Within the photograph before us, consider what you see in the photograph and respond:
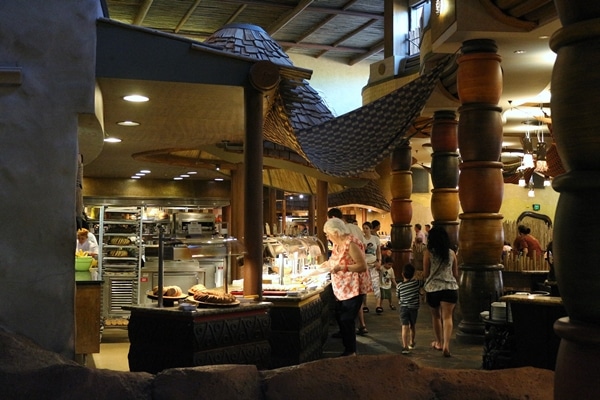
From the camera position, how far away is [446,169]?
11.5 metres

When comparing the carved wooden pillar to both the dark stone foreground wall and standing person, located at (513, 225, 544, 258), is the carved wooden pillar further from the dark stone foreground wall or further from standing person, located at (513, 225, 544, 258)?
standing person, located at (513, 225, 544, 258)

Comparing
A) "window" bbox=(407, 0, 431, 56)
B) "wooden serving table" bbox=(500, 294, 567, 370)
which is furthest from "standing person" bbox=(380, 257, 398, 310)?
"wooden serving table" bbox=(500, 294, 567, 370)

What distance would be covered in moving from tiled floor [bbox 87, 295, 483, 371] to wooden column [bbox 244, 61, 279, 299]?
1.97 metres

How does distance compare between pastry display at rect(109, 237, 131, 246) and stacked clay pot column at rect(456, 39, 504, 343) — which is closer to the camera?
stacked clay pot column at rect(456, 39, 504, 343)

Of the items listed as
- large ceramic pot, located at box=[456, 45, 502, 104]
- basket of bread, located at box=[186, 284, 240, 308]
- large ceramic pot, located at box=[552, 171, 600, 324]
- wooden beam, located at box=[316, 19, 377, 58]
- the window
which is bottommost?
basket of bread, located at box=[186, 284, 240, 308]

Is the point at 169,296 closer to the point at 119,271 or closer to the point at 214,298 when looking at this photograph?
the point at 214,298

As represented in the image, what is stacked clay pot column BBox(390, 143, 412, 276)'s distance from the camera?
14.9m

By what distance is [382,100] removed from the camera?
6875 mm

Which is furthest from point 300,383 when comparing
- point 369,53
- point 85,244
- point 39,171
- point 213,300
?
point 369,53

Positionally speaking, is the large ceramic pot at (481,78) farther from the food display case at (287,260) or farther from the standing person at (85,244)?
the standing person at (85,244)

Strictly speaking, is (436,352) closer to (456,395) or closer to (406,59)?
(456,395)

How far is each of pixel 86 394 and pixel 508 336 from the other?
167 inches

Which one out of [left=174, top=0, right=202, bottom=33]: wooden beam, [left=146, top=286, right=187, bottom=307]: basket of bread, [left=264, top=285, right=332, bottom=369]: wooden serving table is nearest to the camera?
[left=146, top=286, right=187, bottom=307]: basket of bread

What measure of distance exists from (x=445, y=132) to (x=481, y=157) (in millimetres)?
3713
